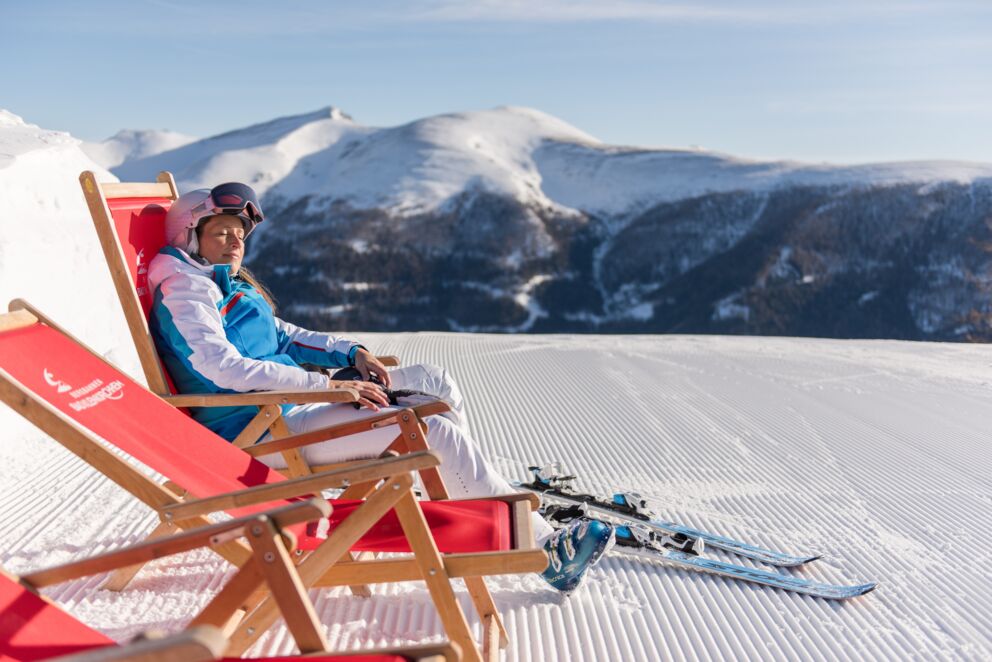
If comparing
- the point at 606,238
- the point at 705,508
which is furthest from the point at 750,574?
the point at 606,238

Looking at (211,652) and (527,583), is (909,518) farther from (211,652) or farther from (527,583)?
(211,652)

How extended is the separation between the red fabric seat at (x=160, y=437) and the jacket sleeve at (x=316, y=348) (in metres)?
0.81

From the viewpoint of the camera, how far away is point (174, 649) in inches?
42.4

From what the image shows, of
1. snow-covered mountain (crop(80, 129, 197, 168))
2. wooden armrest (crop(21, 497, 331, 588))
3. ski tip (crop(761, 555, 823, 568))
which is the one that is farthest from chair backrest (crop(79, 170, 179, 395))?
snow-covered mountain (crop(80, 129, 197, 168))

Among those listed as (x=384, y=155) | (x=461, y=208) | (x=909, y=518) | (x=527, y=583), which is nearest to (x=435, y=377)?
(x=527, y=583)

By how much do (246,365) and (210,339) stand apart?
132mm

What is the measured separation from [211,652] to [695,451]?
3946 millimetres

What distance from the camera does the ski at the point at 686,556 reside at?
110 inches

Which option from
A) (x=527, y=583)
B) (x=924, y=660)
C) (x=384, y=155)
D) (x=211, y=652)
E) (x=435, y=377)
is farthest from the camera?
(x=384, y=155)

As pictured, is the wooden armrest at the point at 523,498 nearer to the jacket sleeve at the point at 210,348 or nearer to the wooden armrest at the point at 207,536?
the jacket sleeve at the point at 210,348

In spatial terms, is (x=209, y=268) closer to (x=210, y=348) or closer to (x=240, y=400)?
(x=210, y=348)

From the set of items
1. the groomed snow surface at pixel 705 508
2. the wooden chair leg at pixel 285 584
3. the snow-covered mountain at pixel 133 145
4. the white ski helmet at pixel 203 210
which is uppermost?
the white ski helmet at pixel 203 210

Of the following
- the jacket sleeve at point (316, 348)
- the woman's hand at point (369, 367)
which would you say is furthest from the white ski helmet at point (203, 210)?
the woman's hand at point (369, 367)

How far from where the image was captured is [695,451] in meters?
4.74
